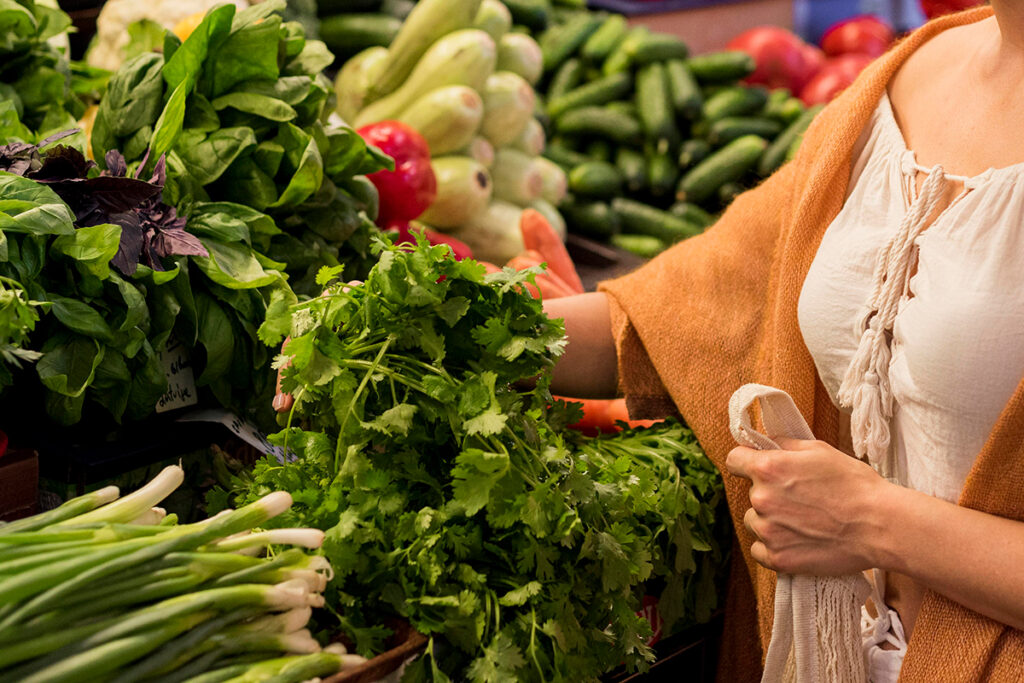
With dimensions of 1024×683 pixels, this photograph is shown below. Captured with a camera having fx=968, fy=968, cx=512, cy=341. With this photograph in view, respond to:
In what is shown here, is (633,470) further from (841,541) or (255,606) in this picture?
(255,606)

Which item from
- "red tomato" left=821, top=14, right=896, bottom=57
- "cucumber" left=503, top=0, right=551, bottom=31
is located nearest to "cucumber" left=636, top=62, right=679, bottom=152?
"cucumber" left=503, top=0, right=551, bottom=31

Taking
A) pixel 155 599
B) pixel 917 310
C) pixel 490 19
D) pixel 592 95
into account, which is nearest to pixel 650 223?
pixel 592 95

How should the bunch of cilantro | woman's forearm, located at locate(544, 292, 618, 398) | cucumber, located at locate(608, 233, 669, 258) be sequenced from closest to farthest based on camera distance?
the bunch of cilantro → woman's forearm, located at locate(544, 292, 618, 398) → cucumber, located at locate(608, 233, 669, 258)

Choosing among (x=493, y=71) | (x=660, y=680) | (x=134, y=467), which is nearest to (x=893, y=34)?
(x=493, y=71)

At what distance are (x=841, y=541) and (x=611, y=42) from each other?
274cm

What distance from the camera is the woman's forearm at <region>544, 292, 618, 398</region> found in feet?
5.12

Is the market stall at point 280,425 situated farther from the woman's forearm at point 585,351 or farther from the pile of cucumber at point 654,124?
the pile of cucumber at point 654,124

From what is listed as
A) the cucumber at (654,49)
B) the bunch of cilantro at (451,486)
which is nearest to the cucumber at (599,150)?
the cucumber at (654,49)

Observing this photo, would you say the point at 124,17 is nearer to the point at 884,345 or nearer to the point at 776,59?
the point at 884,345

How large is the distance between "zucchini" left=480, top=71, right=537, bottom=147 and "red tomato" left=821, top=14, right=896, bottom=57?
2514mm

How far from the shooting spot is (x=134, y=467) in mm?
1256

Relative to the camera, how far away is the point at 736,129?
138 inches

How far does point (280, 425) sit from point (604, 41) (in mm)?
2591

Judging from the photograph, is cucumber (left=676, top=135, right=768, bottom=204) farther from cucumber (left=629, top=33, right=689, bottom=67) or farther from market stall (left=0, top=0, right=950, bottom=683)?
market stall (left=0, top=0, right=950, bottom=683)
